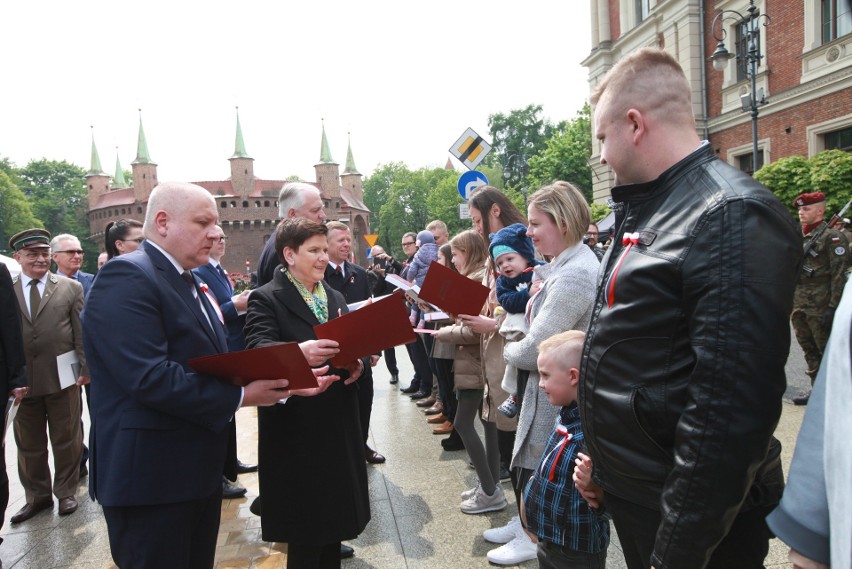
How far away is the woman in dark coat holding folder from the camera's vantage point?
9.77 ft

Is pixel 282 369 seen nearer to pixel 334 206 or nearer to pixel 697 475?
pixel 697 475

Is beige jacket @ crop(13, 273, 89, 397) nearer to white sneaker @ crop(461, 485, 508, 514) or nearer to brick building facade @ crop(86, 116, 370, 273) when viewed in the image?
white sneaker @ crop(461, 485, 508, 514)

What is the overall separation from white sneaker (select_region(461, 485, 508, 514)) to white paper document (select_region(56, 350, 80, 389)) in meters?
3.58

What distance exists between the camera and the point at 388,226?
7638cm

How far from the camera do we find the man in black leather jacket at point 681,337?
55.7 inches

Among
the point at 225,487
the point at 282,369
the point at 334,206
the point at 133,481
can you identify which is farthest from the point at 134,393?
the point at 334,206

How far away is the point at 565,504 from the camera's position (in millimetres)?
2629

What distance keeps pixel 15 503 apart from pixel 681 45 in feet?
86.4

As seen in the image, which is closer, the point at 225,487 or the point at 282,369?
the point at 282,369

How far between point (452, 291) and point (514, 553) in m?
1.66

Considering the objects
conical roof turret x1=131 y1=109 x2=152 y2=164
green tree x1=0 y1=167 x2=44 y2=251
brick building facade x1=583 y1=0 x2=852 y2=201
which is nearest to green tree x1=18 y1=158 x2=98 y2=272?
green tree x1=0 y1=167 x2=44 y2=251

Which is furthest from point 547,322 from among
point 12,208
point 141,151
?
point 141,151

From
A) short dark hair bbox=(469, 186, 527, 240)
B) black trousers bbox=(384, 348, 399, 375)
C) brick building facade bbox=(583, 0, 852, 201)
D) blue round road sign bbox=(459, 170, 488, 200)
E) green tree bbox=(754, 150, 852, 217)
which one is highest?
brick building facade bbox=(583, 0, 852, 201)

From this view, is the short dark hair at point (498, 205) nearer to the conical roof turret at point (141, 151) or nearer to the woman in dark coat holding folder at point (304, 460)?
the woman in dark coat holding folder at point (304, 460)
